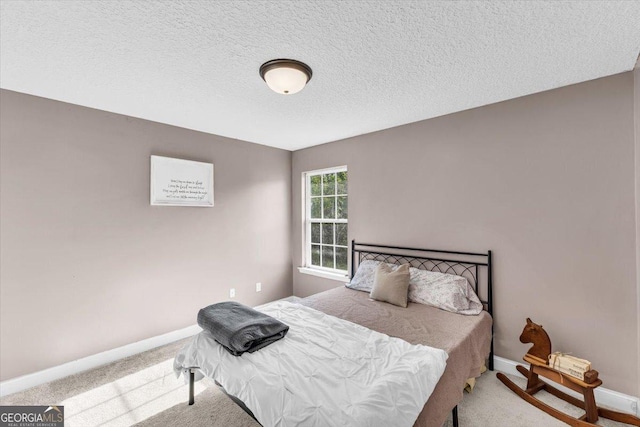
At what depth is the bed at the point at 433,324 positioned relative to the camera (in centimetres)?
171

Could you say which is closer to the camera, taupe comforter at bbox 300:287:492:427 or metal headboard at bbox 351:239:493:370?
taupe comforter at bbox 300:287:492:427

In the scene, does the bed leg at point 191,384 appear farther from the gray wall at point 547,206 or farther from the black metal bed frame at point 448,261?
the gray wall at point 547,206

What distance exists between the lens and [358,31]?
1.65 metres

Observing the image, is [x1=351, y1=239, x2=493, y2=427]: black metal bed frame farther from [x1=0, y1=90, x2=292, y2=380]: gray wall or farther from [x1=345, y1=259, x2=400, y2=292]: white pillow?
[x1=0, y1=90, x2=292, y2=380]: gray wall

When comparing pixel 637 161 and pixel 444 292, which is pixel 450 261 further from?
pixel 637 161

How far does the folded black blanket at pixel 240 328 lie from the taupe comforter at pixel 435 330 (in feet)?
2.39

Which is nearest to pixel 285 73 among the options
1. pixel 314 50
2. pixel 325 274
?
pixel 314 50

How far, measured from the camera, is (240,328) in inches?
74.5

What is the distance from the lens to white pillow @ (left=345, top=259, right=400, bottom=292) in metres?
3.24

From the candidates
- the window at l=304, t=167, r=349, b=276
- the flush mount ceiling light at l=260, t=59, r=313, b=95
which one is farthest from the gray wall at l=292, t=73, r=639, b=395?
the flush mount ceiling light at l=260, t=59, r=313, b=95

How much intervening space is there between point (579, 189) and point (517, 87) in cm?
96

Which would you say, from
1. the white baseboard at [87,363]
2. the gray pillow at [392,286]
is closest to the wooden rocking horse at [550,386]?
the gray pillow at [392,286]

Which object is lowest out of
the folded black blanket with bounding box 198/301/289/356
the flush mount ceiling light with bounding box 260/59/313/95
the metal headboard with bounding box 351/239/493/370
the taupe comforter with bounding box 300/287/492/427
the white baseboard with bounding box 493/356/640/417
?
the white baseboard with bounding box 493/356/640/417

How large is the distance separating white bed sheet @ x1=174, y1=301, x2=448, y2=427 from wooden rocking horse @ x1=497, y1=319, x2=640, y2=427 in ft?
3.31
